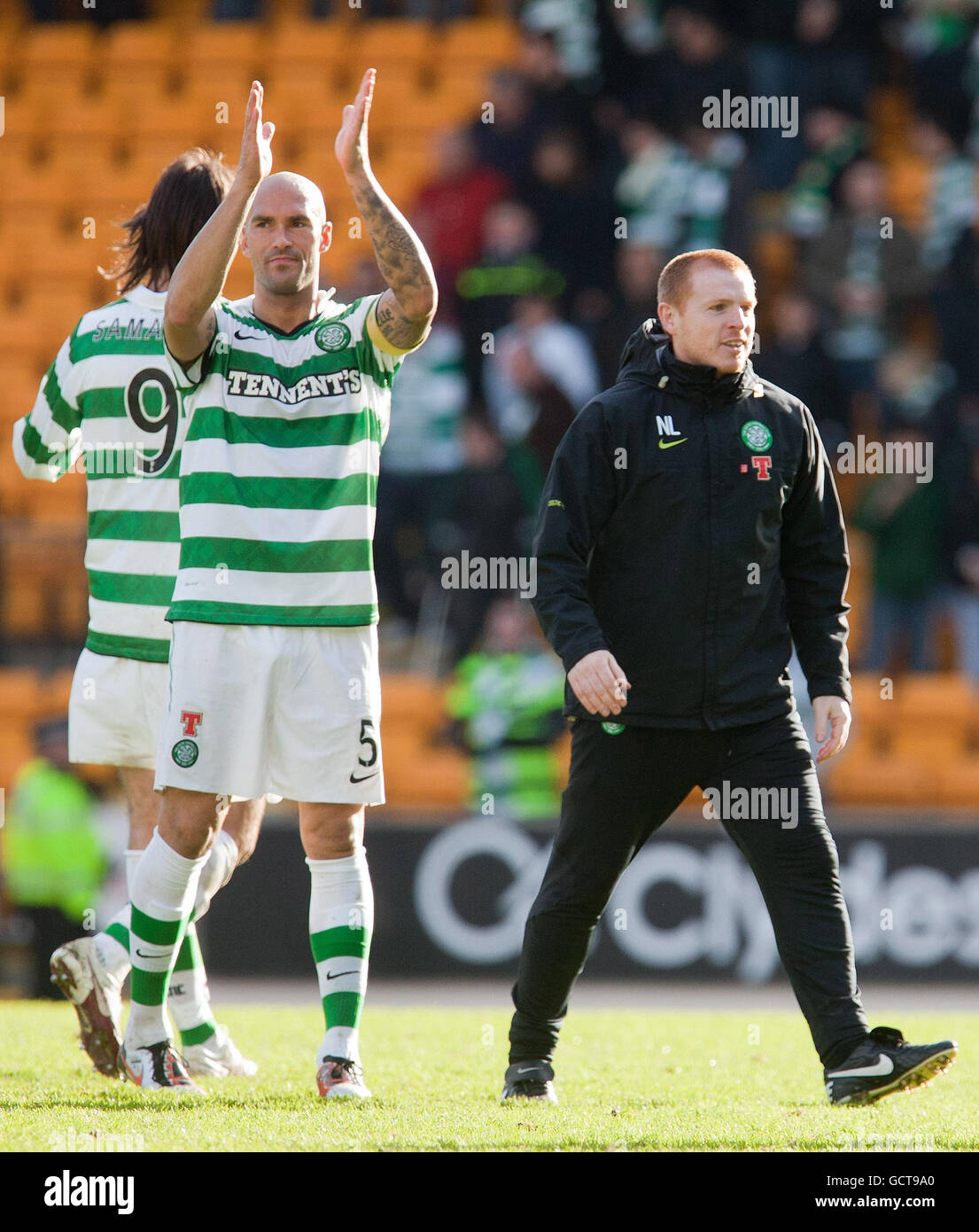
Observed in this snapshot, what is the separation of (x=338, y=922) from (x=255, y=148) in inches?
76.7

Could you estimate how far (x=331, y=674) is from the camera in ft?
14.4

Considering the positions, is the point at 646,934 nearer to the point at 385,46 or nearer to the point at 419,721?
the point at 419,721

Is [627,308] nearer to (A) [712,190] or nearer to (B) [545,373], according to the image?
(B) [545,373]

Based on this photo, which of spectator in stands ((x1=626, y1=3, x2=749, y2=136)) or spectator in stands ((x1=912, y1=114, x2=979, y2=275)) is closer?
spectator in stands ((x1=626, y1=3, x2=749, y2=136))

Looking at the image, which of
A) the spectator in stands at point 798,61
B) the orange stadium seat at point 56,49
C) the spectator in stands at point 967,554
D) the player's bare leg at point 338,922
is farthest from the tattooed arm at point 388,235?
the orange stadium seat at point 56,49

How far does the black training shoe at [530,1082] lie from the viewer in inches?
172

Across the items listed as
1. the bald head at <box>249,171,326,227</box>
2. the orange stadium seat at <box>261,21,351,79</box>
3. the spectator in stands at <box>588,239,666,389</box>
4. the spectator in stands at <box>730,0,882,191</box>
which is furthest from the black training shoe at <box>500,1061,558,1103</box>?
the orange stadium seat at <box>261,21,351,79</box>

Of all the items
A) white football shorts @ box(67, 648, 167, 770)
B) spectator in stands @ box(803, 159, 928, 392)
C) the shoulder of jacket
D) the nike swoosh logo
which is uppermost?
spectator in stands @ box(803, 159, 928, 392)

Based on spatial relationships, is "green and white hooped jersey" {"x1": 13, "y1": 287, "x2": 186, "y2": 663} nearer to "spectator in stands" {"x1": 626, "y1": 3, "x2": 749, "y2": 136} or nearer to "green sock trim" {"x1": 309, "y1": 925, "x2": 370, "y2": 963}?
"green sock trim" {"x1": 309, "y1": 925, "x2": 370, "y2": 963}

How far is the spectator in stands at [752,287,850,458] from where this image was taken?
10125 millimetres

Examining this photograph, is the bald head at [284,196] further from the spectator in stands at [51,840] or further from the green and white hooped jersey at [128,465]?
the spectator in stands at [51,840]

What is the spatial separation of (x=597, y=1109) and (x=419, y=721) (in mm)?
6090

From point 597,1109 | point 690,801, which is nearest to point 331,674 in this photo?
point 597,1109

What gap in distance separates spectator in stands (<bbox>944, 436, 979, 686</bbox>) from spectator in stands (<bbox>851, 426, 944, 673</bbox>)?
9 cm
